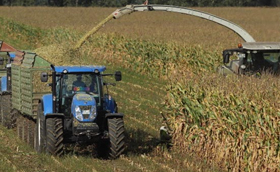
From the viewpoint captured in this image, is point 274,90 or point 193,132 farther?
point 193,132

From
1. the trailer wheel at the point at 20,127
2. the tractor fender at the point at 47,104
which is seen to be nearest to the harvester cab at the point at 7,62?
the trailer wheel at the point at 20,127

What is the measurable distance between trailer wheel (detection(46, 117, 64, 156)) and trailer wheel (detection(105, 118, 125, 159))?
Result: 91 cm

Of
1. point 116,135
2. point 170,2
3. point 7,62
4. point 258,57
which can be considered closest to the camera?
point 116,135

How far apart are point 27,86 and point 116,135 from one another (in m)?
2.92

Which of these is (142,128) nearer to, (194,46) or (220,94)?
(220,94)

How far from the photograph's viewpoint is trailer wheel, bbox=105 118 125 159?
11.6 meters

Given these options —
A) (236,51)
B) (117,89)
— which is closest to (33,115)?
(236,51)

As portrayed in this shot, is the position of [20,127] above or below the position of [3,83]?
below

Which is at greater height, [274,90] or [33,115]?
[274,90]

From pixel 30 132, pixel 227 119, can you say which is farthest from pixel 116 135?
pixel 30 132

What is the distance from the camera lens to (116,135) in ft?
38.1

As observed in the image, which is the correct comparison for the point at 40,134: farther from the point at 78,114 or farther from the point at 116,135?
the point at 116,135

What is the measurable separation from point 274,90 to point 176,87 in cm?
324

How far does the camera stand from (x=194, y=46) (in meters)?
25.6
